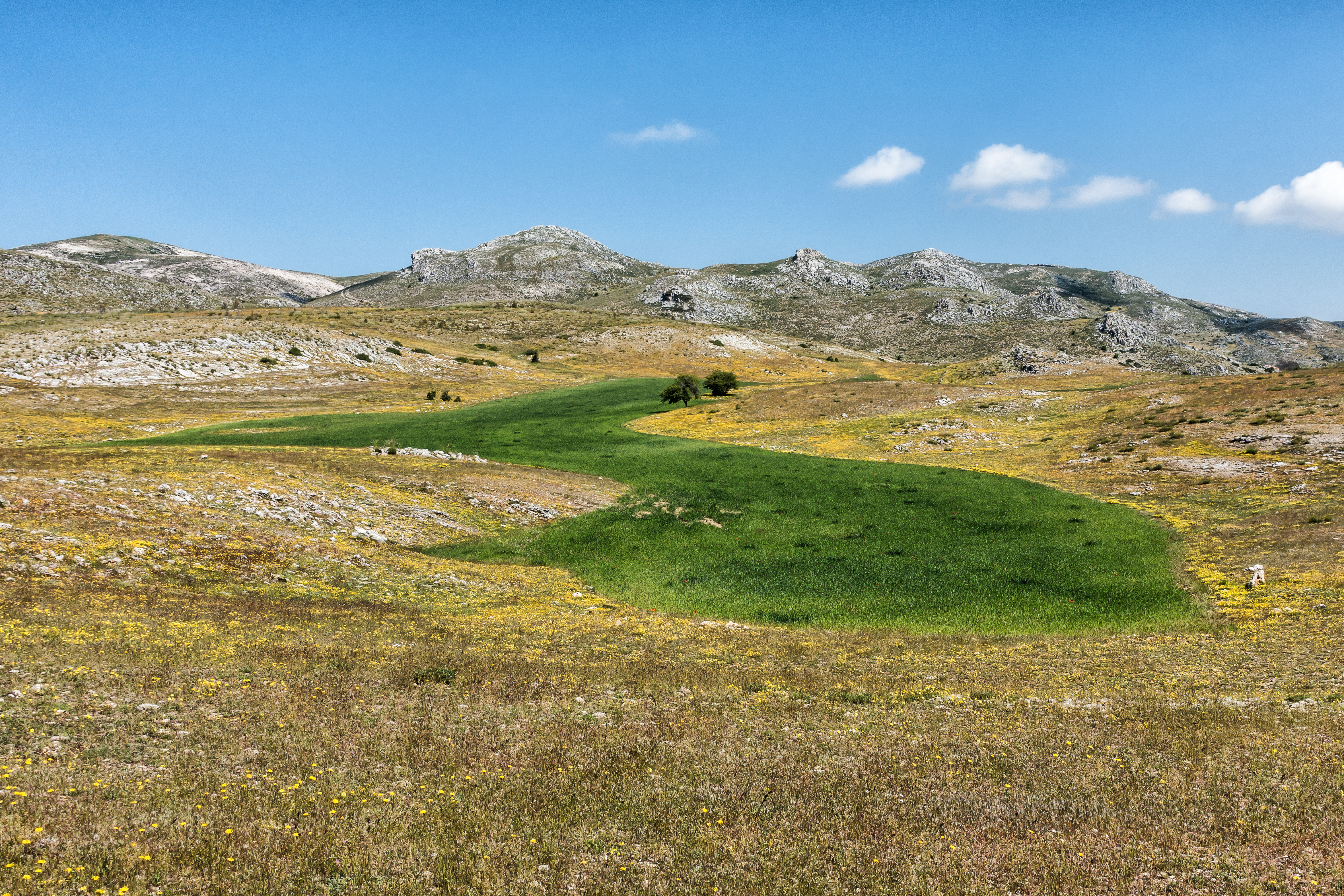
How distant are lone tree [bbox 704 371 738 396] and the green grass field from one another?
42906 mm

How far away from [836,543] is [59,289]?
212825mm

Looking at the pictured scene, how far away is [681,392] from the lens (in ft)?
319

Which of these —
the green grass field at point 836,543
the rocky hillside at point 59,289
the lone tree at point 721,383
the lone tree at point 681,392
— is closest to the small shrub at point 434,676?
the green grass field at point 836,543

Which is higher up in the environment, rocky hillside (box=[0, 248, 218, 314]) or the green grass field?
rocky hillside (box=[0, 248, 218, 314])

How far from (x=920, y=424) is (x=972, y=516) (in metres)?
34.6

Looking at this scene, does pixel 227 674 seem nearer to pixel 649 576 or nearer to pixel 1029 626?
pixel 649 576

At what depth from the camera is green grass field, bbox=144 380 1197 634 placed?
1000 inches

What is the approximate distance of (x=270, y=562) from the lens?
24.0 m

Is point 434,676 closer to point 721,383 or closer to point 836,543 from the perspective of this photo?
point 836,543

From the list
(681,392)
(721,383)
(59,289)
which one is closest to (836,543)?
(681,392)

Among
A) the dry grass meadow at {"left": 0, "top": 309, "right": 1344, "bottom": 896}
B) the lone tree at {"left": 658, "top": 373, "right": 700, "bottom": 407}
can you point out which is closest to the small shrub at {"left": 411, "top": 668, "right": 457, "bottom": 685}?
the dry grass meadow at {"left": 0, "top": 309, "right": 1344, "bottom": 896}

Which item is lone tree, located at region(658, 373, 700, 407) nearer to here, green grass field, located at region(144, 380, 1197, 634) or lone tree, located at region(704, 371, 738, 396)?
lone tree, located at region(704, 371, 738, 396)

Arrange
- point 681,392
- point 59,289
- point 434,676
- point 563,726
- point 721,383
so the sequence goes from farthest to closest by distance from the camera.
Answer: point 59,289, point 721,383, point 681,392, point 434,676, point 563,726

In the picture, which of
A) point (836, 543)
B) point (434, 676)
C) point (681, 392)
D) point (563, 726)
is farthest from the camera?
point (681, 392)
